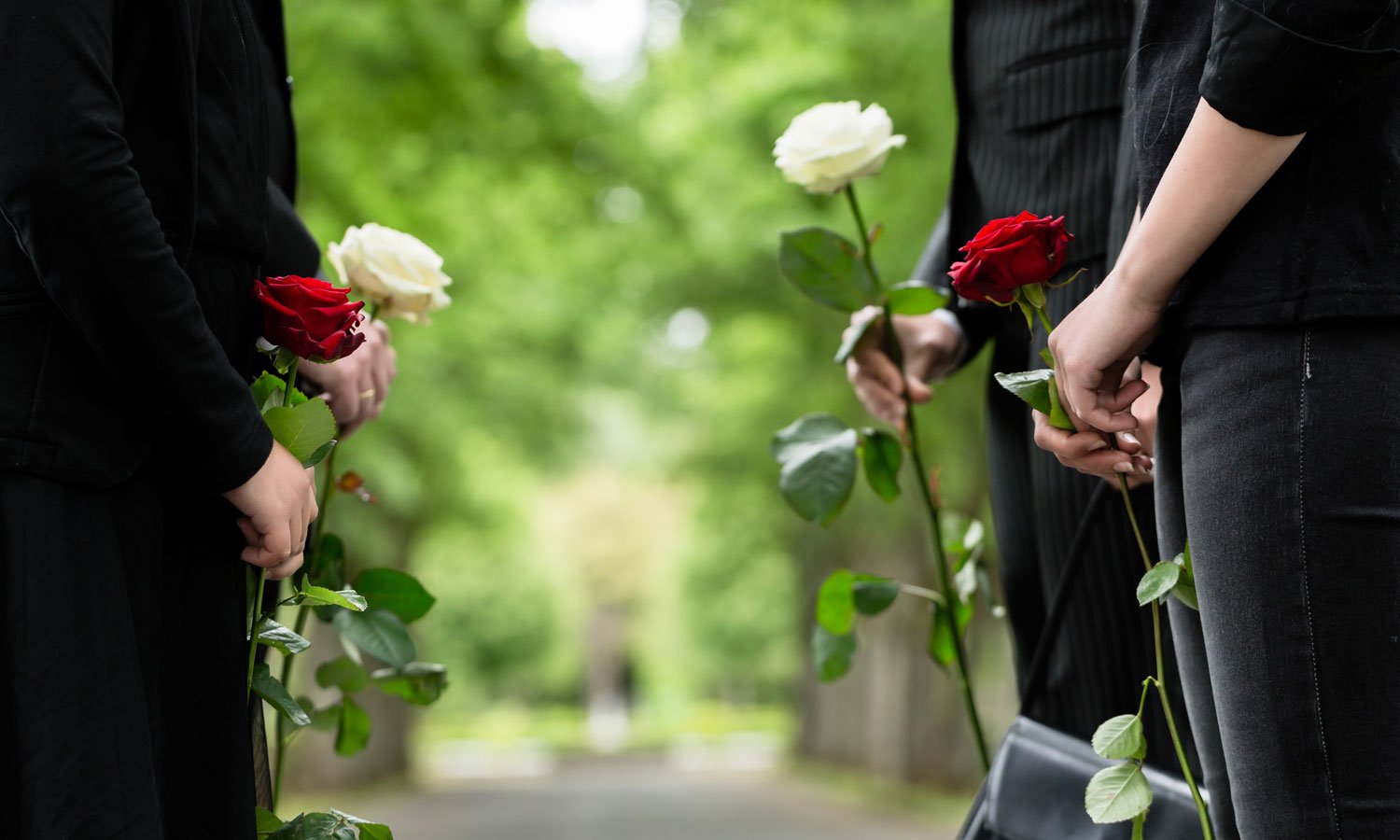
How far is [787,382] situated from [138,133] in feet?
39.9

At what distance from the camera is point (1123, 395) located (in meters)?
1.79

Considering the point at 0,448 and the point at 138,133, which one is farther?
the point at 138,133

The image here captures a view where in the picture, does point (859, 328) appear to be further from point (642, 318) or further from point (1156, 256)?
point (642, 318)

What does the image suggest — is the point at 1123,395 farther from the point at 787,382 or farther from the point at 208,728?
the point at 787,382

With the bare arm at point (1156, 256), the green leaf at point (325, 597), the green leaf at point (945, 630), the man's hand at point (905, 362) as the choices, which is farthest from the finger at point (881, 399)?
→ the green leaf at point (325, 597)

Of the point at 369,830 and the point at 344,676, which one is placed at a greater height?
the point at 344,676

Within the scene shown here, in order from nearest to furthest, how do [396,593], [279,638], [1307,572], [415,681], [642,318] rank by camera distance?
1. [1307,572]
2. [279,638]
3. [396,593]
4. [415,681]
5. [642,318]

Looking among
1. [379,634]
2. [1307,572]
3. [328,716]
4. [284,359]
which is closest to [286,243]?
[284,359]

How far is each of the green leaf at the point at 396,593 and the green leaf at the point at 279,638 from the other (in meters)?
0.43

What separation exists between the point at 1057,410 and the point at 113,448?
1.11 metres

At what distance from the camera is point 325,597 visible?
Answer: 1855mm

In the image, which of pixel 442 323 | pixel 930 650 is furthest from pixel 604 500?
pixel 930 650

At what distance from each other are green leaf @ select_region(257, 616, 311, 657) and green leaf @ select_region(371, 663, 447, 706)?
0.59m

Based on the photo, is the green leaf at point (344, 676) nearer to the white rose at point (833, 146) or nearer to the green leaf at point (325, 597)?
the green leaf at point (325, 597)
